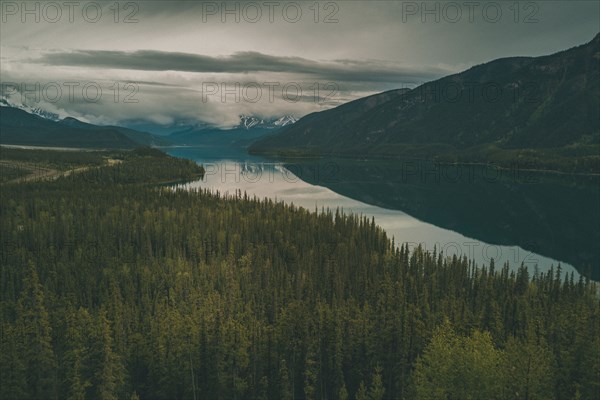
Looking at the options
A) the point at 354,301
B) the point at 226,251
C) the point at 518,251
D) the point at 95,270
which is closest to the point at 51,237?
the point at 95,270

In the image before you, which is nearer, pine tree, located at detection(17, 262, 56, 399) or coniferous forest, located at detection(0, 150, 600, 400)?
coniferous forest, located at detection(0, 150, 600, 400)

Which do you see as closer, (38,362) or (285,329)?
(38,362)

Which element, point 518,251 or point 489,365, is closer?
point 489,365

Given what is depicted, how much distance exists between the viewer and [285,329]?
75.4m

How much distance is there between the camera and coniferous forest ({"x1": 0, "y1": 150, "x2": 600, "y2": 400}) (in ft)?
198

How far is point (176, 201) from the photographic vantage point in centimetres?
19675

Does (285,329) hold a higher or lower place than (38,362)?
higher

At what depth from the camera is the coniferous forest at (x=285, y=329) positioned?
198ft

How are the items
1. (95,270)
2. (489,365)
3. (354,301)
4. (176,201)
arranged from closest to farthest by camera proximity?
(489,365) < (354,301) < (95,270) < (176,201)

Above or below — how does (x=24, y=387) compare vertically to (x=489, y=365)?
below

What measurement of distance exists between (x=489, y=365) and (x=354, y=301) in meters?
33.0

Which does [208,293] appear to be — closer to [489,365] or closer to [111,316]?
[111,316]

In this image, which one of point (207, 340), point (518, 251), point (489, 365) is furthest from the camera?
point (518, 251)

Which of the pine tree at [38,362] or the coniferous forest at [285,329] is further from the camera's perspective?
the pine tree at [38,362]
